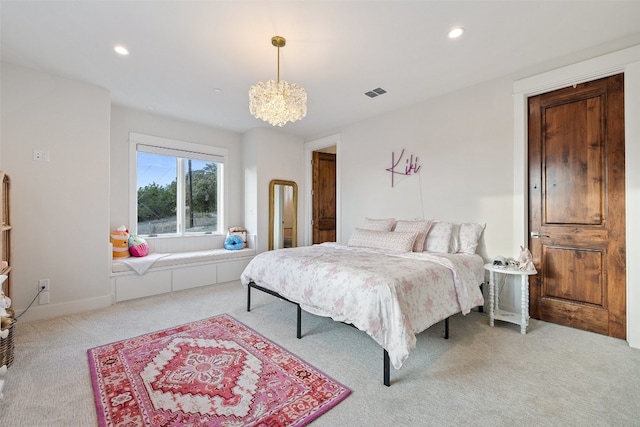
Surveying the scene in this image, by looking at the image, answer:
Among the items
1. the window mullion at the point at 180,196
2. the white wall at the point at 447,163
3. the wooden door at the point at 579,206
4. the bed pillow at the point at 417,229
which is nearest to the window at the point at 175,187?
the window mullion at the point at 180,196

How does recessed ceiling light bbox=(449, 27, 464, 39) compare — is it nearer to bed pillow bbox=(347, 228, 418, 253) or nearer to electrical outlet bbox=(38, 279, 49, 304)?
bed pillow bbox=(347, 228, 418, 253)

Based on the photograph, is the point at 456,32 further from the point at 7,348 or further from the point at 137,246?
the point at 137,246

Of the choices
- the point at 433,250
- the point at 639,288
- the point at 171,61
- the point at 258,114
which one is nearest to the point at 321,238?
the point at 433,250

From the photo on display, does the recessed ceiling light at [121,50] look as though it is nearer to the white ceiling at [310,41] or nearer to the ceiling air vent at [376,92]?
the white ceiling at [310,41]

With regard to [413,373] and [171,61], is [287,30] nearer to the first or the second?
[171,61]

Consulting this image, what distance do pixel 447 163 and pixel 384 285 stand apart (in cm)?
232

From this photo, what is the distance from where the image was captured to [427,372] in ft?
6.46

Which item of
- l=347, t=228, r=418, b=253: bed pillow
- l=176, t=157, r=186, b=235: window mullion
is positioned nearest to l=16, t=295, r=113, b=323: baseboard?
l=176, t=157, r=186, b=235: window mullion

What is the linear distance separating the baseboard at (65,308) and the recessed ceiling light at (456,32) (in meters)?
4.55

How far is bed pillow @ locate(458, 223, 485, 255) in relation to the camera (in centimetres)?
313

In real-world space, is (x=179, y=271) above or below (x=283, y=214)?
below

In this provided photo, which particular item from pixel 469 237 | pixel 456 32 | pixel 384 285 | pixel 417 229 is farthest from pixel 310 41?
pixel 469 237

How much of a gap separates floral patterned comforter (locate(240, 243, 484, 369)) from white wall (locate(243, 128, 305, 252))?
2.02 meters

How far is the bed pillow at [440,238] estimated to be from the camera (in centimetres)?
320
